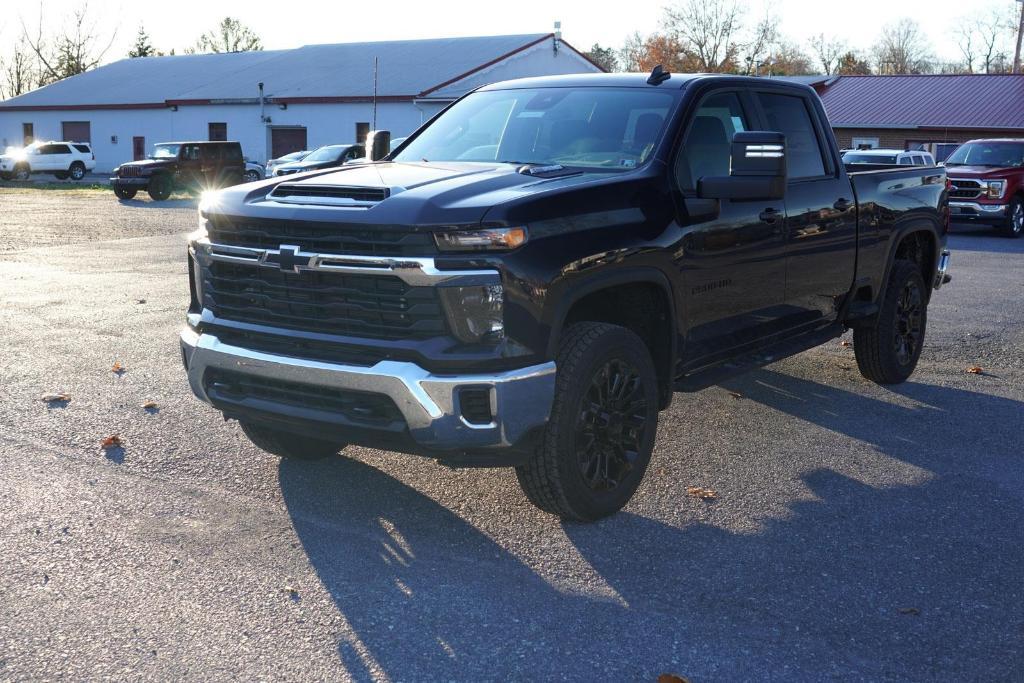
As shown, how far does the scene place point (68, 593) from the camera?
399cm

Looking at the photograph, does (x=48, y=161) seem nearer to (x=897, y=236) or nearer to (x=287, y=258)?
(x=897, y=236)

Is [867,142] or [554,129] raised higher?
[554,129]

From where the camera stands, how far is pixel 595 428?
4.65 meters

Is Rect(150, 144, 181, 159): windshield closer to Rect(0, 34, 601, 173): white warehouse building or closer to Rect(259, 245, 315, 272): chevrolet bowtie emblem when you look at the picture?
Rect(0, 34, 601, 173): white warehouse building

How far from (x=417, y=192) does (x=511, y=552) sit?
4.93 ft

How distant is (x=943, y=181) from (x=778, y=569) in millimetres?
4706

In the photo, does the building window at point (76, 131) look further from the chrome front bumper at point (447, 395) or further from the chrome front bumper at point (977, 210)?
the chrome front bumper at point (447, 395)

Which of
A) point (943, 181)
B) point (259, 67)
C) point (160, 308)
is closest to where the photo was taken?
point (943, 181)

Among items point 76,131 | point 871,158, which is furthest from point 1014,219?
point 76,131

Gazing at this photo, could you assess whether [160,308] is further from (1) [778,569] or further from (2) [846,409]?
(1) [778,569]

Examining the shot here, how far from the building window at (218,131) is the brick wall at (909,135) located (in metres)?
25.3

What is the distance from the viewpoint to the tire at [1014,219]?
2100 cm

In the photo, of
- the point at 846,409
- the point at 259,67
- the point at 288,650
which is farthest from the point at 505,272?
the point at 259,67

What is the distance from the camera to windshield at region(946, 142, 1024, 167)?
21.8 meters
